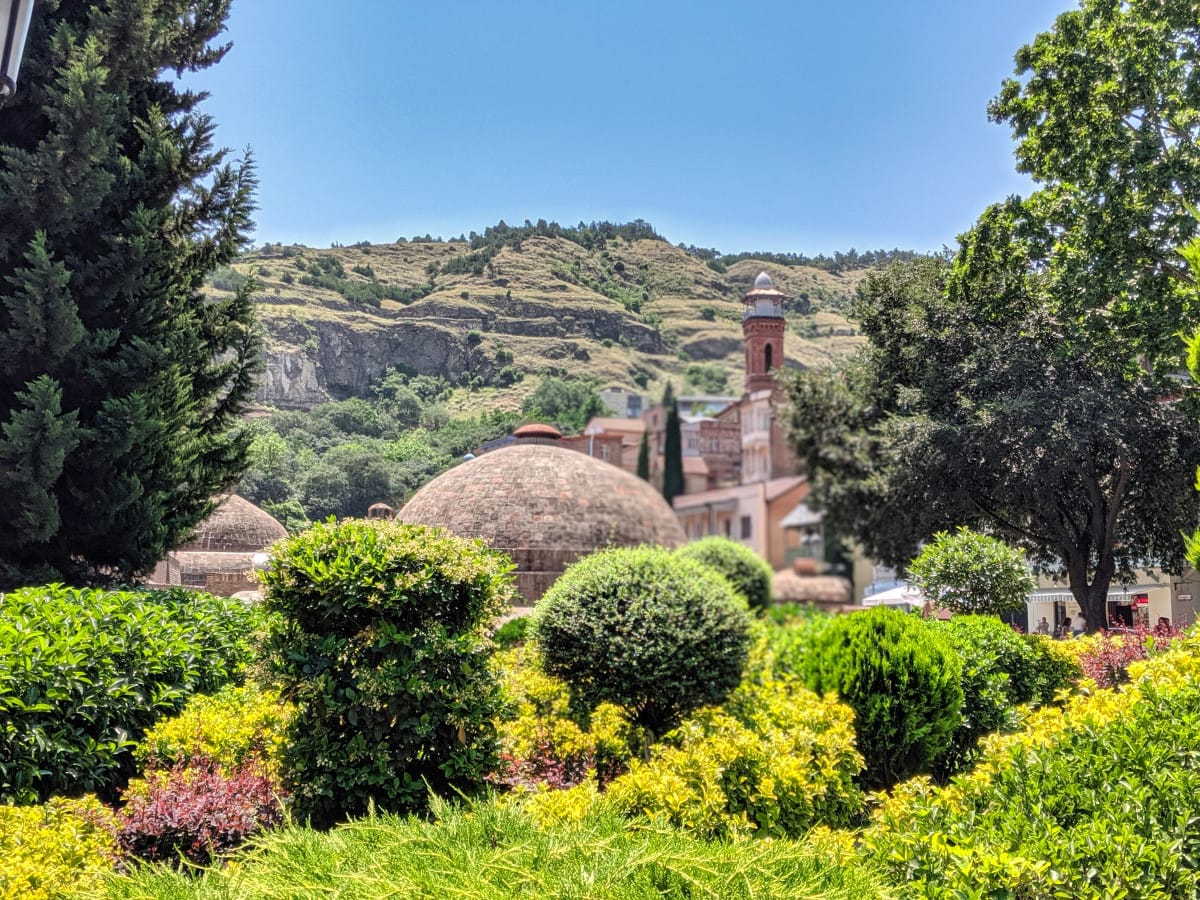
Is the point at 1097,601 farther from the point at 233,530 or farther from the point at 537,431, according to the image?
the point at 233,530

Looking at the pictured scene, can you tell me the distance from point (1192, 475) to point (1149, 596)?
153cm

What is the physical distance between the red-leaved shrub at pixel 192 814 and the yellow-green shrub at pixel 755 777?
2.22m

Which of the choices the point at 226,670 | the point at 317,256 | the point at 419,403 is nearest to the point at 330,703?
the point at 226,670

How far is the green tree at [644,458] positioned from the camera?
634 inches

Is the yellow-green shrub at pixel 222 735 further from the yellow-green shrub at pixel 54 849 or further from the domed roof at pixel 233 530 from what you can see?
the domed roof at pixel 233 530

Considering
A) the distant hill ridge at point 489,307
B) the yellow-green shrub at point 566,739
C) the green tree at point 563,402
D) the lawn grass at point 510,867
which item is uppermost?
the distant hill ridge at point 489,307

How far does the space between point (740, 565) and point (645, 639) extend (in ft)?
44.5

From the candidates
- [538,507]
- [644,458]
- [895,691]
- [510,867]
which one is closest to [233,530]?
[538,507]

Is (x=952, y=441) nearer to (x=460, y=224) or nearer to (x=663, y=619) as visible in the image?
(x=663, y=619)

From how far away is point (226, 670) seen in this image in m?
7.43

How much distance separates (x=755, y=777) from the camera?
6570 mm

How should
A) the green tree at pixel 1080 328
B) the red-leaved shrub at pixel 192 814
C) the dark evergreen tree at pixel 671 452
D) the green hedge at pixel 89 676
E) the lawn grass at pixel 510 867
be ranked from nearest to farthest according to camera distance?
the lawn grass at pixel 510 867, the red-leaved shrub at pixel 192 814, the green hedge at pixel 89 676, the green tree at pixel 1080 328, the dark evergreen tree at pixel 671 452

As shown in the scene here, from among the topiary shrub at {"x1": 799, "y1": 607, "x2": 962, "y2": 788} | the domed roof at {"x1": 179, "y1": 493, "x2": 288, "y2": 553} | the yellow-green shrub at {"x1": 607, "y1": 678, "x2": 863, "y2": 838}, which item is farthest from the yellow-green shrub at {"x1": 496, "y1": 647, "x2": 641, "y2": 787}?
the domed roof at {"x1": 179, "y1": 493, "x2": 288, "y2": 553}

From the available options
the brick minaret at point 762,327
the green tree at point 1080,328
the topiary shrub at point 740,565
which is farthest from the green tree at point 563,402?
the topiary shrub at point 740,565
